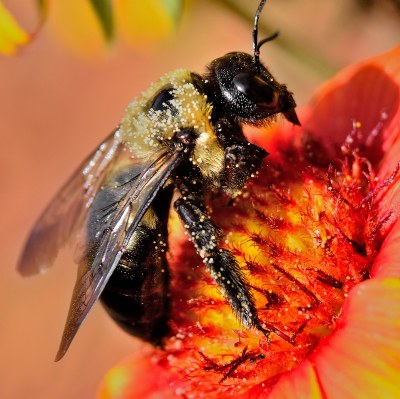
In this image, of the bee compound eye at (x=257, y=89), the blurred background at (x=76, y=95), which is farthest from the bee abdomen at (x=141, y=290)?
the blurred background at (x=76, y=95)

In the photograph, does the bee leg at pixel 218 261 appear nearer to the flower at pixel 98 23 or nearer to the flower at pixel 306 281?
the flower at pixel 306 281

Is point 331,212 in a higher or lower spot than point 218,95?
lower

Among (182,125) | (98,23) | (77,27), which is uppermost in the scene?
(77,27)

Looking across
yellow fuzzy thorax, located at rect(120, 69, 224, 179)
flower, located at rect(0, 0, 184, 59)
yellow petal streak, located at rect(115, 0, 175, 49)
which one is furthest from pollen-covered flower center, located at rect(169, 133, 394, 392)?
yellow petal streak, located at rect(115, 0, 175, 49)

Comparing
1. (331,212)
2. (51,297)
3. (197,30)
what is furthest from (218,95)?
(197,30)

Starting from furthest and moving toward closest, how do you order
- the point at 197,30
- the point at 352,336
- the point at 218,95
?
the point at 197,30
the point at 218,95
the point at 352,336

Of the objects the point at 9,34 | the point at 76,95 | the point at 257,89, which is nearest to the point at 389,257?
the point at 257,89

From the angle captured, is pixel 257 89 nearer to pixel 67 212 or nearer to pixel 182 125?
pixel 182 125

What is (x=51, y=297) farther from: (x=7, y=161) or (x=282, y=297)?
Result: (x=282, y=297)
